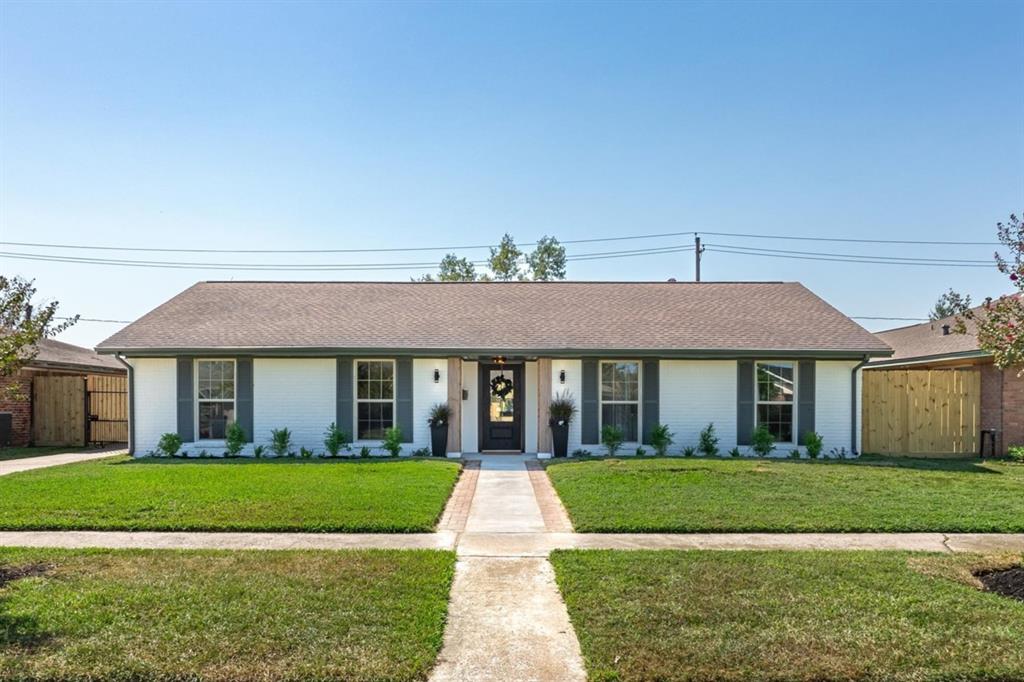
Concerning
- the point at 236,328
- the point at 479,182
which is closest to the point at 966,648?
the point at 236,328

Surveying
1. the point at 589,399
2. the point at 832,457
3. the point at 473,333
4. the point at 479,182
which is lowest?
the point at 832,457

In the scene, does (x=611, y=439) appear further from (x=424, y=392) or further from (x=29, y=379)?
(x=29, y=379)

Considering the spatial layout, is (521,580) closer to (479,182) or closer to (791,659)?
(791,659)

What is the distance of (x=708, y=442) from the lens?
1334 centimetres

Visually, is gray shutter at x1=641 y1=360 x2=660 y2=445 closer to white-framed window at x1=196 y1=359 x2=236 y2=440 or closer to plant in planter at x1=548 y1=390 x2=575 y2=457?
plant in planter at x1=548 y1=390 x2=575 y2=457

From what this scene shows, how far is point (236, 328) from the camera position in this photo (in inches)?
559

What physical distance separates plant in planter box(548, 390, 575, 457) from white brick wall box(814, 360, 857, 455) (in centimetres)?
541

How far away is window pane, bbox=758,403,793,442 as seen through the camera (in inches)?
538

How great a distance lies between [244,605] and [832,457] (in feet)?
41.0

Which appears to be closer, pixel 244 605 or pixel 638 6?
pixel 244 605

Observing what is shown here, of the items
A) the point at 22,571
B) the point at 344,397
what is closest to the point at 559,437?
the point at 344,397

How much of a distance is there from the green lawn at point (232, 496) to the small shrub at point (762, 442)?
6.44 metres

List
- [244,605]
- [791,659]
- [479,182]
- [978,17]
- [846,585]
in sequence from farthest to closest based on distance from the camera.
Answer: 1. [479,182]
2. [978,17]
3. [846,585]
4. [244,605]
5. [791,659]

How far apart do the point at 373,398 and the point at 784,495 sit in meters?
8.36
